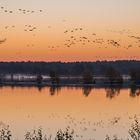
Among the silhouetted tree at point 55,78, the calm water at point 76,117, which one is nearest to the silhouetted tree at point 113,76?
the silhouetted tree at point 55,78

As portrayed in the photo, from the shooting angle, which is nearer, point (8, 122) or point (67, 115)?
point (8, 122)

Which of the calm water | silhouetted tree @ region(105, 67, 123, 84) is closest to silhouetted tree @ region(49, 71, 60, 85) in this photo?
silhouetted tree @ region(105, 67, 123, 84)

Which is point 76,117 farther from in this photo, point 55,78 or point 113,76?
point 55,78

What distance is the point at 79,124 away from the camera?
84.2 feet

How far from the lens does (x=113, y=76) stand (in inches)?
3110

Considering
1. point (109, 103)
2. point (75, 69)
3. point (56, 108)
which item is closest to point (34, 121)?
point (56, 108)

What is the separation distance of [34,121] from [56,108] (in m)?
7.83

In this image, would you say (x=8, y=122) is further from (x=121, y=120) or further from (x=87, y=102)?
(x=87, y=102)

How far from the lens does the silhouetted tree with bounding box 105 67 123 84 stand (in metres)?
77.7

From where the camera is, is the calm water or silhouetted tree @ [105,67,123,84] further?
silhouetted tree @ [105,67,123,84]

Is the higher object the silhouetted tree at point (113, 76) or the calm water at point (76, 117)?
the calm water at point (76, 117)

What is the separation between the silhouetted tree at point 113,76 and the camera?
77713mm

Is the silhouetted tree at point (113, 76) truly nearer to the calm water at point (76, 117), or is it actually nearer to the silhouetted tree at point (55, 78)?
the silhouetted tree at point (55, 78)

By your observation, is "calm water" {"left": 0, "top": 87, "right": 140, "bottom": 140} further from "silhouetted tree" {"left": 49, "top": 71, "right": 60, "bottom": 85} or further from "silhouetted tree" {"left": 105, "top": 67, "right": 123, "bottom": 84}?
"silhouetted tree" {"left": 49, "top": 71, "right": 60, "bottom": 85}
